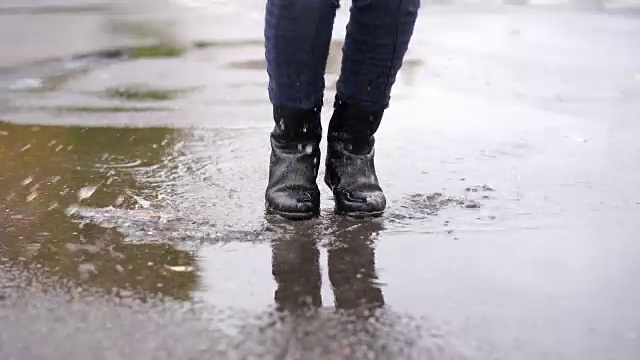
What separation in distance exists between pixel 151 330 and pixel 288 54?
35.5 inches

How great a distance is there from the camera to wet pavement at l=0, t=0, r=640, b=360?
5.32 feet

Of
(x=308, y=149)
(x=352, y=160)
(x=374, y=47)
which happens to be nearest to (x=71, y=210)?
(x=308, y=149)

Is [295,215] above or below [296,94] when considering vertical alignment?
below

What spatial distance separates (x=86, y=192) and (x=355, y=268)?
0.98 m

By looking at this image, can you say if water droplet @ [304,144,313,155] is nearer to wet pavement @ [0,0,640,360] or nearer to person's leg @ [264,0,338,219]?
person's leg @ [264,0,338,219]

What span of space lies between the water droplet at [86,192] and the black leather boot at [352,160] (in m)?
0.72

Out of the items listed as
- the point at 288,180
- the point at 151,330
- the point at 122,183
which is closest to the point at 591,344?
the point at 151,330

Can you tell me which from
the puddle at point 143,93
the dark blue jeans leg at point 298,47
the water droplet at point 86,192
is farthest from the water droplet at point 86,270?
the puddle at point 143,93

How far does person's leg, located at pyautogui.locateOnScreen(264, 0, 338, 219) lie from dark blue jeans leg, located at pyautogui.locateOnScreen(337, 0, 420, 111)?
0.25 feet

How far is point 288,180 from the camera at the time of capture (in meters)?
2.33

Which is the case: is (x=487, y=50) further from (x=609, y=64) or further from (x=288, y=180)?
(x=288, y=180)

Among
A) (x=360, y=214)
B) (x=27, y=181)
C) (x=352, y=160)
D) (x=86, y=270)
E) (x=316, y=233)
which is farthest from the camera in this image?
(x=27, y=181)

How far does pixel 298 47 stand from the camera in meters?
2.20

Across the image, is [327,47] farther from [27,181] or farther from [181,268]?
[27,181]
